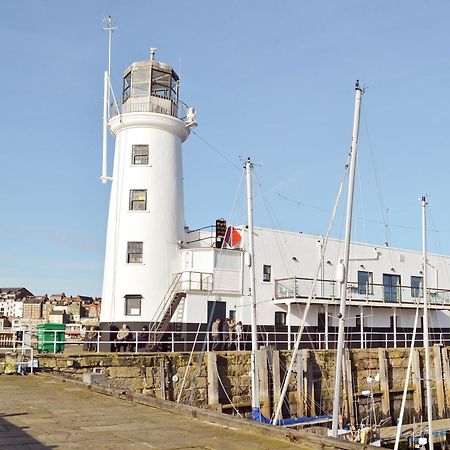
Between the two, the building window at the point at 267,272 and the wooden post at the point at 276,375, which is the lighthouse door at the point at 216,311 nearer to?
the building window at the point at 267,272

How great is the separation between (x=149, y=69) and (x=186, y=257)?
374 inches

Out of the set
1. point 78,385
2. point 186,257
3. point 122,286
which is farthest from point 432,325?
point 78,385

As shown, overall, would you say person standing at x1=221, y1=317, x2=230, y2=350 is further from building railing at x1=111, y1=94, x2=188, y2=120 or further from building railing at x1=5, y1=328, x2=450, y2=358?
building railing at x1=111, y1=94, x2=188, y2=120

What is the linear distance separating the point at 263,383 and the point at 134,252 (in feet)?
31.3

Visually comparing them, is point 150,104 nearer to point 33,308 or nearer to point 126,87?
point 126,87

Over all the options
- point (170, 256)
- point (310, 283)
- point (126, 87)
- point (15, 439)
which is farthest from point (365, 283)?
point (15, 439)

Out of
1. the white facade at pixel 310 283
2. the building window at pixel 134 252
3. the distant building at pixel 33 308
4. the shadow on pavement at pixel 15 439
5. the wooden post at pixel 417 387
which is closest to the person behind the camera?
the shadow on pavement at pixel 15 439

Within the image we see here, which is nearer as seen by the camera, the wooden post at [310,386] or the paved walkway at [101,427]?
the paved walkway at [101,427]

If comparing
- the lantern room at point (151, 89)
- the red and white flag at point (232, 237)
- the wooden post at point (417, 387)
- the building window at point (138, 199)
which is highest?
the lantern room at point (151, 89)

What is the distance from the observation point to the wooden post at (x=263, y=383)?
24.2 m

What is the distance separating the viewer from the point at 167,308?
2975cm

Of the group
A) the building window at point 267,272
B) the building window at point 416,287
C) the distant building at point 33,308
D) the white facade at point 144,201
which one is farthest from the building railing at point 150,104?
the distant building at point 33,308

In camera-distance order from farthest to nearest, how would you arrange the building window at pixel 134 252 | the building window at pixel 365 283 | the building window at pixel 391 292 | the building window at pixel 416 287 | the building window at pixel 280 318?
the building window at pixel 416 287, the building window at pixel 391 292, the building window at pixel 365 283, the building window at pixel 280 318, the building window at pixel 134 252

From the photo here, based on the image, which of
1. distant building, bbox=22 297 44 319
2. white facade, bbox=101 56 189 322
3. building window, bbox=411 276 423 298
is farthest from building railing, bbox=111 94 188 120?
distant building, bbox=22 297 44 319
